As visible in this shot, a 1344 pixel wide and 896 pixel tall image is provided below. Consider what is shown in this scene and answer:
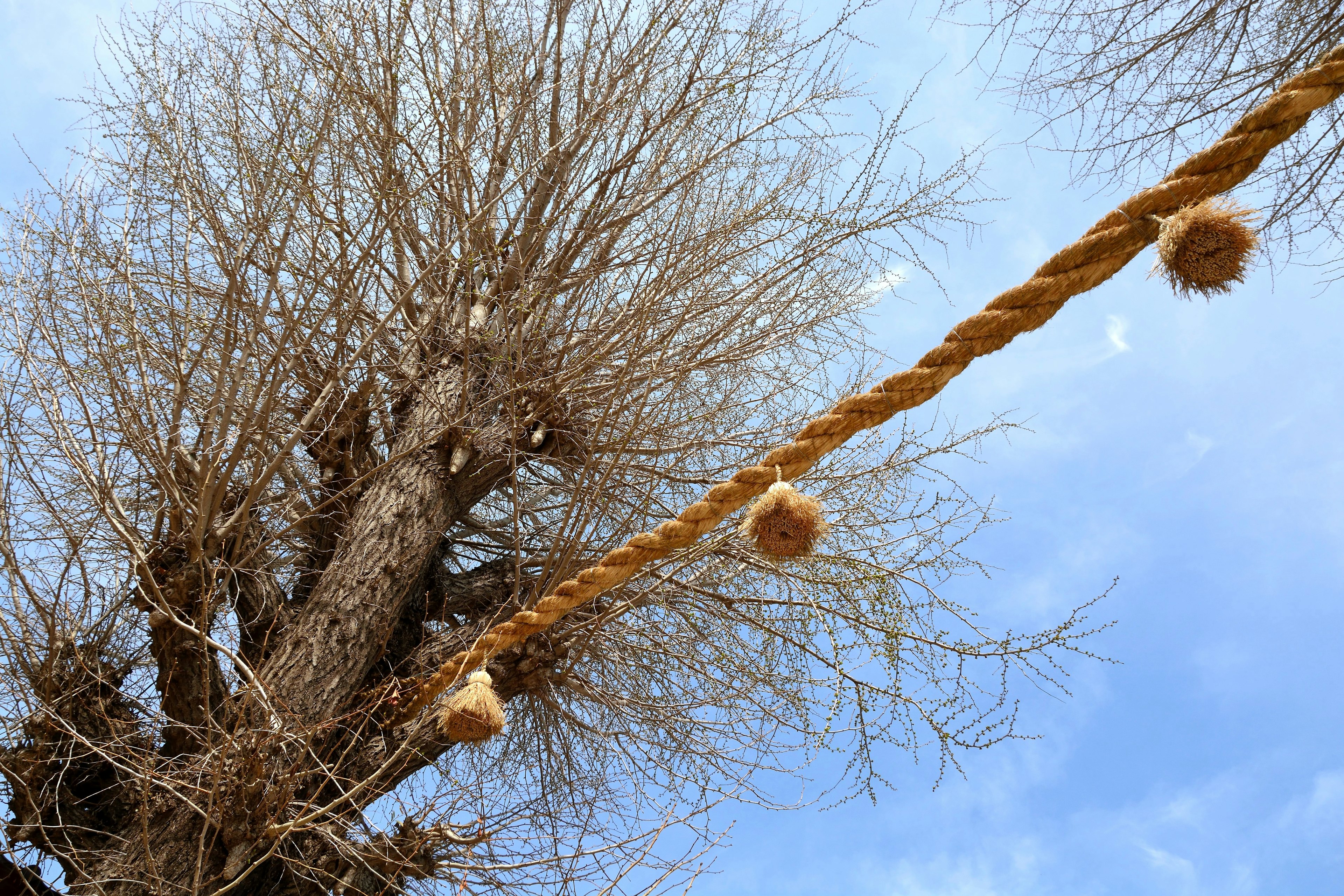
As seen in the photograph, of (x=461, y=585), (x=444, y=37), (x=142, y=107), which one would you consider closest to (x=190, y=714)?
(x=461, y=585)

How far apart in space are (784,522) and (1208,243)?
56.0 inches

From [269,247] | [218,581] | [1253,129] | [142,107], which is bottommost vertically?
[218,581]

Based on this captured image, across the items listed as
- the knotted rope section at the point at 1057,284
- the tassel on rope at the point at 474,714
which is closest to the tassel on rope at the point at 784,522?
the knotted rope section at the point at 1057,284

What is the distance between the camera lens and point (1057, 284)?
252cm

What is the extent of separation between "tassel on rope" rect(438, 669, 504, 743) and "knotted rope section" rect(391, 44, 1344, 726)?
1.03m

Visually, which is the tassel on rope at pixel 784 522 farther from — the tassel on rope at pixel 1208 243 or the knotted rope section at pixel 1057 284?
the tassel on rope at pixel 1208 243

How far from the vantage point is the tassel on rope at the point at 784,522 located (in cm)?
274

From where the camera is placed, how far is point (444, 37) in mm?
4750

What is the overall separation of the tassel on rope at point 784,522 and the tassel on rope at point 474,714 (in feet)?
3.87

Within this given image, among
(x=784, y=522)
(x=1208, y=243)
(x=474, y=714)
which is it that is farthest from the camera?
(x=474, y=714)

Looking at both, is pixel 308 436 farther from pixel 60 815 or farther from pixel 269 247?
pixel 60 815

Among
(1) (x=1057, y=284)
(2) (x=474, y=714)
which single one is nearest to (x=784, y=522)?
(1) (x=1057, y=284)

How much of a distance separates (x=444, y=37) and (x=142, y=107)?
5.00ft

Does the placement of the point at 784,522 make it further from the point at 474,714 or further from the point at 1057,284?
the point at 474,714
